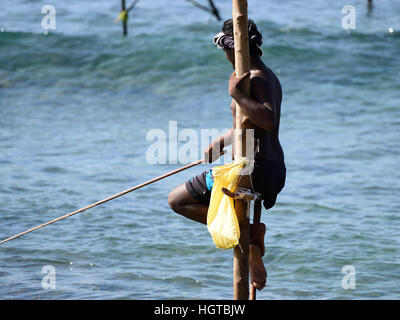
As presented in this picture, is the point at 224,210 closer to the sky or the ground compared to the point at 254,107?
closer to the ground

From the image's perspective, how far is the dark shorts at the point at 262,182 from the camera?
4.18 metres

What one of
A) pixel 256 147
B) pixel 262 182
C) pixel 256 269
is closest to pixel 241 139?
pixel 256 147

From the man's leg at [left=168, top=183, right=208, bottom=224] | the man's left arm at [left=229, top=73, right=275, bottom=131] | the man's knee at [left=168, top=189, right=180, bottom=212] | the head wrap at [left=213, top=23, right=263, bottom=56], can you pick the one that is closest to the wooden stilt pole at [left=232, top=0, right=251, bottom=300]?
the man's left arm at [left=229, top=73, right=275, bottom=131]

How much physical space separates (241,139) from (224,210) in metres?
0.38

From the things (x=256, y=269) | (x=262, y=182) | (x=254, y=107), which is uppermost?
(x=254, y=107)

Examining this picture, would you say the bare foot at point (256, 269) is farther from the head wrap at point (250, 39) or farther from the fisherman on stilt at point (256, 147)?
the head wrap at point (250, 39)

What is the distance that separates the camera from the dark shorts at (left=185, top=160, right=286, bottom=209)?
165 inches

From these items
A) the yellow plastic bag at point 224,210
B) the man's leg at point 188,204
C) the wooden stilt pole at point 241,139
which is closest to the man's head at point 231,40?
the wooden stilt pole at point 241,139

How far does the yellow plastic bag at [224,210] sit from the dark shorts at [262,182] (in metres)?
0.13

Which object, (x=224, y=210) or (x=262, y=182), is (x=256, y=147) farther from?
(x=224, y=210)

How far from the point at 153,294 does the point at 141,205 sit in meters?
2.22

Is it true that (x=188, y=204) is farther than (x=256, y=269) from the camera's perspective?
Yes

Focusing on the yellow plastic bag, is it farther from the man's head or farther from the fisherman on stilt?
the man's head

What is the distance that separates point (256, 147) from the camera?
163 inches
